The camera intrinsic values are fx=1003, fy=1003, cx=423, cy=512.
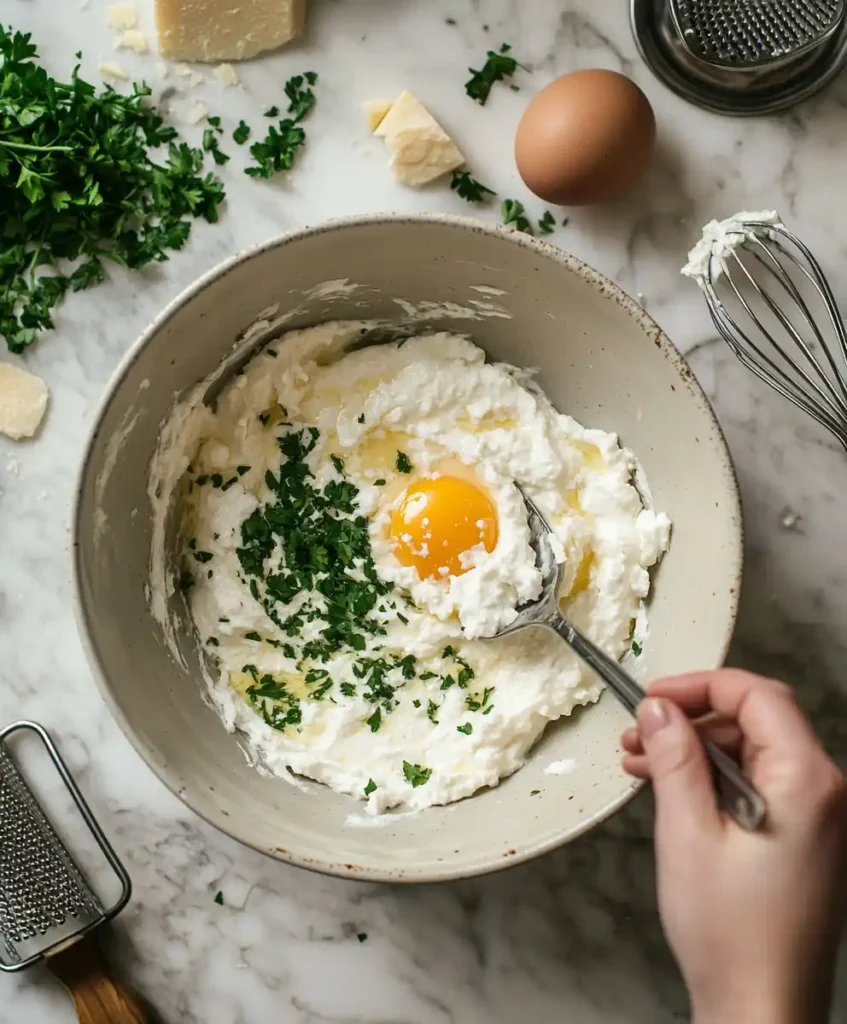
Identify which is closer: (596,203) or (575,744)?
(575,744)

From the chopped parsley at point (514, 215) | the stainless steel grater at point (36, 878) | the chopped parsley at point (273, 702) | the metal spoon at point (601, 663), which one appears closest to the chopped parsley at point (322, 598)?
the chopped parsley at point (273, 702)

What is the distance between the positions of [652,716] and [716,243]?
0.98 metres

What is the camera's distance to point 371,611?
5.99ft

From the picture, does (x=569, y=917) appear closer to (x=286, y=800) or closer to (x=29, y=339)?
(x=286, y=800)

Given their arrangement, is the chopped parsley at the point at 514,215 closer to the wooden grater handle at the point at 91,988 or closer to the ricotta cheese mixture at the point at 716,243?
the ricotta cheese mixture at the point at 716,243

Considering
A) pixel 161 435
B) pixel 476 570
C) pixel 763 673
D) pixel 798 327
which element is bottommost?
pixel 763 673

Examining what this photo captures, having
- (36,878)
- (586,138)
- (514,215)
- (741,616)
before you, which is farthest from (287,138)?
(36,878)

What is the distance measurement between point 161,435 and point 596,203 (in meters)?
0.92

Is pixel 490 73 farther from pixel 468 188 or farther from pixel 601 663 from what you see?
pixel 601 663

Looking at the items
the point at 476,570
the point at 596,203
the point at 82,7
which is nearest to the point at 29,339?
the point at 82,7

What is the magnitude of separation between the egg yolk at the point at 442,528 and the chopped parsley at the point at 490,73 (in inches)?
30.0

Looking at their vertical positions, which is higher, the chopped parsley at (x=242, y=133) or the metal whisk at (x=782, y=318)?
the chopped parsley at (x=242, y=133)

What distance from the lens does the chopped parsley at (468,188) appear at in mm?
1906

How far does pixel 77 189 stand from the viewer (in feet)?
6.17
